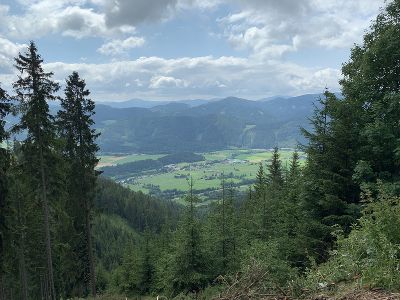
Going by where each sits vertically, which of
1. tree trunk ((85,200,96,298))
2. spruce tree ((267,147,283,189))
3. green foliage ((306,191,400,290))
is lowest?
tree trunk ((85,200,96,298))

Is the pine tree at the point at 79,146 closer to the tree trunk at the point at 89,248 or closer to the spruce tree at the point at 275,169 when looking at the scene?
the tree trunk at the point at 89,248

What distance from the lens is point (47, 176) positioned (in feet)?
78.4

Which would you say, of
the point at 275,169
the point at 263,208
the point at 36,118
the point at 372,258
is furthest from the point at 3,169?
the point at 275,169

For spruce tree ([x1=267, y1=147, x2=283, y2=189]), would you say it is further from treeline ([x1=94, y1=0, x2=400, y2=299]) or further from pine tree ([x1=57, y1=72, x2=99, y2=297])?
pine tree ([x1=57, y1=72, x2=99, y2=297])

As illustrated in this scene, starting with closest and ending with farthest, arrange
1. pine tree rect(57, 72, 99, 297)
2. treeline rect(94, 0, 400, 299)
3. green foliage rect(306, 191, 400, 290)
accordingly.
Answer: green foliage rect(306, 191, 400, 290), treeline rect(94, 0, 400, 299), pine tree rect(57, 72, 99, 297)

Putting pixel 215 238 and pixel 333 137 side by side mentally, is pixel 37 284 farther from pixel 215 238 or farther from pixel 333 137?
pixel 333 137

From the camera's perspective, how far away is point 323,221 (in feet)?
50.7

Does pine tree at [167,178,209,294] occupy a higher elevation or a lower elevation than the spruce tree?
lower

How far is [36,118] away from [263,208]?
16.8 metres

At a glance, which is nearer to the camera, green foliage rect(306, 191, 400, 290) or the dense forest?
green foliage rect(306, 191, 400, 290)

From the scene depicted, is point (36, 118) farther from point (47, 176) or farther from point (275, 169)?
point (275, 169)

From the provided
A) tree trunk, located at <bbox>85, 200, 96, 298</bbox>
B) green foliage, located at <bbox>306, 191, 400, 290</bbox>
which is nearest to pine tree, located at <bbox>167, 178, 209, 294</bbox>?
tree trunk, located at <bbox>85, 200, 96, 298</bbox>

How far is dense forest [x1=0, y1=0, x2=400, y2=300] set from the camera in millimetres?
6648

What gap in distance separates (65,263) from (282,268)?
2312cm
